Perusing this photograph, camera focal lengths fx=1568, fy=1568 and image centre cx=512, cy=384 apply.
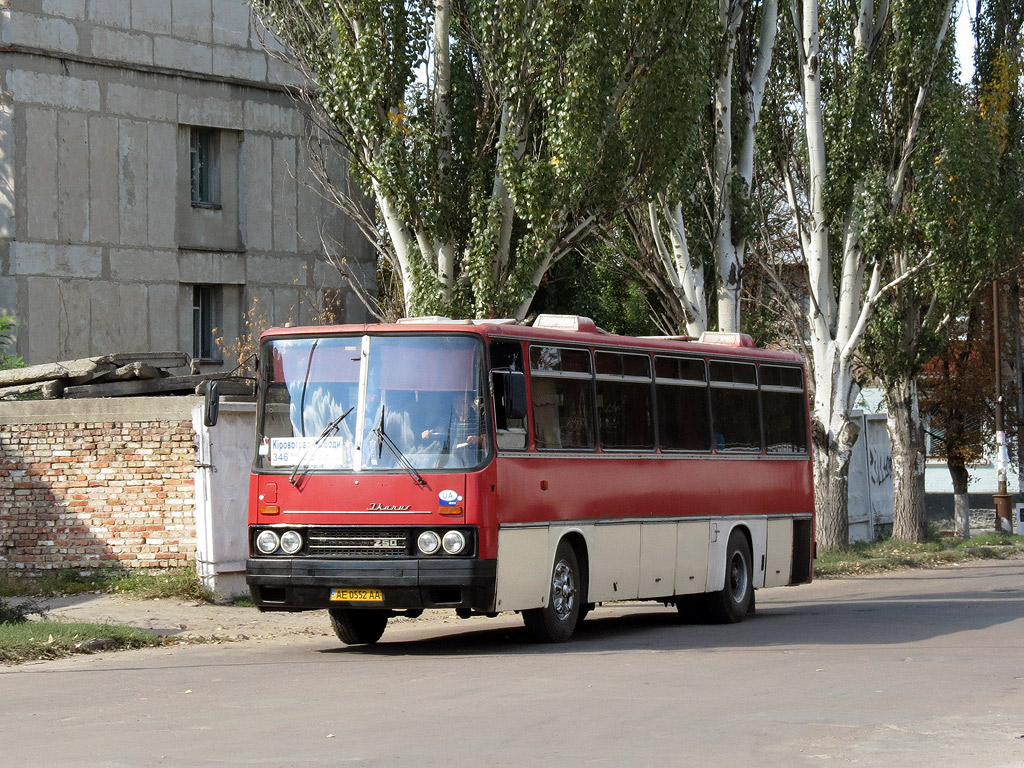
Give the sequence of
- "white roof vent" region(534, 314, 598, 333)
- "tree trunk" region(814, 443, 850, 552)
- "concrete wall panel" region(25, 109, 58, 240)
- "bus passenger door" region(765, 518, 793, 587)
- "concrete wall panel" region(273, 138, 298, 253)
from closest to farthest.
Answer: "white roof vent" region(534, 314, 598, 333) < "bus passenger door" region(765, 518, 793, 587) < "tree trunk" region(814, 443, 850, 552) < "concrete wall panel" region(25, 109, 58, 240) < "concrete wall panel" region(273, 138, 298, 253)

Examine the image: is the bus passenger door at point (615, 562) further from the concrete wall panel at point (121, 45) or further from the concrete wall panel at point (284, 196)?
the concrete wall panel at point (284, 196)

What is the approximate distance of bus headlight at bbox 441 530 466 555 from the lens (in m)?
12.9

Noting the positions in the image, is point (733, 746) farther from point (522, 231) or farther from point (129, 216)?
point (129, 216)

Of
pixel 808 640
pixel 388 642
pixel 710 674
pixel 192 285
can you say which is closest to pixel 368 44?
pixel 388 642

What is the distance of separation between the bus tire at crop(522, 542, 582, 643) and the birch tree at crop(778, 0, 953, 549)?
15046mm

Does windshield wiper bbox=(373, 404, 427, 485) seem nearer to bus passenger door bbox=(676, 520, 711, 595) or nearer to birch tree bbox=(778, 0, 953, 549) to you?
bus passenger door bbox=(676, 520, 711, 595)

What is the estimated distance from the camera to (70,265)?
98.5 feet

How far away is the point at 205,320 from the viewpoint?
32.8m

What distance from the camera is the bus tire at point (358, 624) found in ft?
46.9

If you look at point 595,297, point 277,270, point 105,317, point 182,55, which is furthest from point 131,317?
point 595,297

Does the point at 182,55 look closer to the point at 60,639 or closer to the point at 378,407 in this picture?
the point at 60,639

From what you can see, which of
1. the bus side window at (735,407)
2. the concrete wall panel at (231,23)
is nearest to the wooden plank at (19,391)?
the bus side window at (735,407)

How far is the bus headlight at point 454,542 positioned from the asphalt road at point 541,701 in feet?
2.96

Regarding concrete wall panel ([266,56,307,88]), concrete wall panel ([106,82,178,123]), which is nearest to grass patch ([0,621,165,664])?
concrete wall panel ([106,82,178,123])
